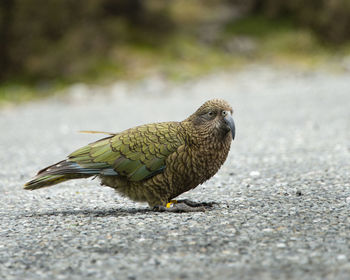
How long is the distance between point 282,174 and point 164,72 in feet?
52.0

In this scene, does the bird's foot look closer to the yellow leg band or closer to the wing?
the yellow leg band

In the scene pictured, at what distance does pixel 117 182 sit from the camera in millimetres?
4895

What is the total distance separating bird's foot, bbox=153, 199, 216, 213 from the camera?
15.9 ft

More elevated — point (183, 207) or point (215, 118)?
point (215, 118)

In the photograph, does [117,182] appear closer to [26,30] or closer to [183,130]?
[183,130]

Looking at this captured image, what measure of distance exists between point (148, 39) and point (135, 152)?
21.0 m

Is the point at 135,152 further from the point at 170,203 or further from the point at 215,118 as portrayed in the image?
the point at 215,118

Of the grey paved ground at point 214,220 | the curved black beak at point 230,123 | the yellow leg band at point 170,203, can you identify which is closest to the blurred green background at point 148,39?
the grey paved ground at point 214,220

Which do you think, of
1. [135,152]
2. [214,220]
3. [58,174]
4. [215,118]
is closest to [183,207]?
[214,220]

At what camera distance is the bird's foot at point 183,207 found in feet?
15.9

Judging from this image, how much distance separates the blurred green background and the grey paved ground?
917cm

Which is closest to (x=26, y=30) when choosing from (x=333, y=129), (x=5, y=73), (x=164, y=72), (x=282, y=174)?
(x=5, y=73)

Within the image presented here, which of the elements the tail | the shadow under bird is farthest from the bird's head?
the tail

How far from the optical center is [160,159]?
4.71 metres
